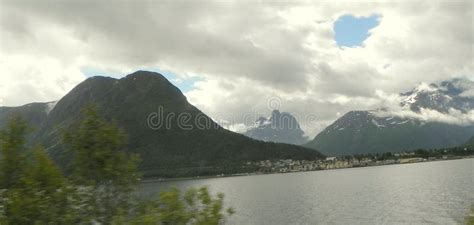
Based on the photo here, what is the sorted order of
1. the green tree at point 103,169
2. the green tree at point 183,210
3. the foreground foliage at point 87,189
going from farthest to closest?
the green tree at point 103,169 < the foreground foliage at point 87,189 < the green tree at point 183,210

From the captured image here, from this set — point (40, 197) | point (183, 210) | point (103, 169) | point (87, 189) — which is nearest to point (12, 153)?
point (40, 197)

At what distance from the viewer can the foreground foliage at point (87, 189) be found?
11789mm

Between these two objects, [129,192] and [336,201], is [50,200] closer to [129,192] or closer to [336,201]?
[129,192]

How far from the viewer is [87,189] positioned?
43.6ft

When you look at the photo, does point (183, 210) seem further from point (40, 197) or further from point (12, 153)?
point (12, 153)

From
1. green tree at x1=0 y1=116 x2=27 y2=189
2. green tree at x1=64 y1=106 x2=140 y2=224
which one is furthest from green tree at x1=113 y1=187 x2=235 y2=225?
green tree at x1=0 y1=116 x2=27 y2=189

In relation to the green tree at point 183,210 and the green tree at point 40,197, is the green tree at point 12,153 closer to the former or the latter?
the green tree at point 40,197

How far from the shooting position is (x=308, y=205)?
10512 cm

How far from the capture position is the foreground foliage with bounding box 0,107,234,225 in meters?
11.8

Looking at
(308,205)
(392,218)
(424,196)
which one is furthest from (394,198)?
(392,218)

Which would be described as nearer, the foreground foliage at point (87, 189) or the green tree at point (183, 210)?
the green tree at point (183, 210)

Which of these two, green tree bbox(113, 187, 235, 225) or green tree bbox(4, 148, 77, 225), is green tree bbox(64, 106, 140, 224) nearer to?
green tree bbox(4, 148, 77, 225)

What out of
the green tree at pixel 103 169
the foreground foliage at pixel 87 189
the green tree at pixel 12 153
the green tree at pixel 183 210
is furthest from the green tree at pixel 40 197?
the green tree at pixel 183 210

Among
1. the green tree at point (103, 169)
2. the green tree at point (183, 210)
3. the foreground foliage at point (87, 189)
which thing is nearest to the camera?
the green tree at point (183, 210)
